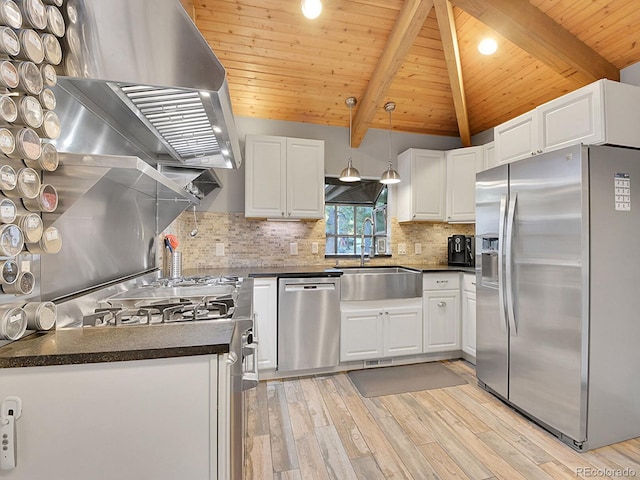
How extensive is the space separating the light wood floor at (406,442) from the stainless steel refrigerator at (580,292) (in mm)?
186

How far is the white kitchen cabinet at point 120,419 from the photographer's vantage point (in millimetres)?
807

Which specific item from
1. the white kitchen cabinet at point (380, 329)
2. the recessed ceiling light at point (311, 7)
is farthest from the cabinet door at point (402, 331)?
the recessed ceiling light at point (311, 7)

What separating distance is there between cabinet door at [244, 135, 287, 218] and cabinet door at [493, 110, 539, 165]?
1974mm

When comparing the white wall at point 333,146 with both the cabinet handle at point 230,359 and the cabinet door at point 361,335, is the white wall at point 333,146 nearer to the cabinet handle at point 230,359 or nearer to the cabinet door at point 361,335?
the cabinet door at point 361,335

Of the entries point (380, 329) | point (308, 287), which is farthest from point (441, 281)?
point (308, 287)

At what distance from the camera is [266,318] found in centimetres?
272

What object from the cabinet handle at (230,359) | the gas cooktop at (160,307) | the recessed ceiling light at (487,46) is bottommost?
the cabinet handle at (230,359)

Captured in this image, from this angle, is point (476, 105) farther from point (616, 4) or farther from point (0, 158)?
point (0, 158)

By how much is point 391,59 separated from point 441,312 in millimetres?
2487

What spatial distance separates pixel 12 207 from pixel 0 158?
0.44ft

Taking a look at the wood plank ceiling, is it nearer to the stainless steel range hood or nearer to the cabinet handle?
the stainless steel range hood

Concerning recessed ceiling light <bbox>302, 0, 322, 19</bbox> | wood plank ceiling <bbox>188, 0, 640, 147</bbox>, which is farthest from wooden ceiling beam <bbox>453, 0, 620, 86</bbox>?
recessed ceiling light <bbox>302, 0, 322, 19</bbox>

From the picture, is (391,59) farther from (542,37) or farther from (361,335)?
(361,335)

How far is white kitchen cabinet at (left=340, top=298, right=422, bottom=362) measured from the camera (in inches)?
115
